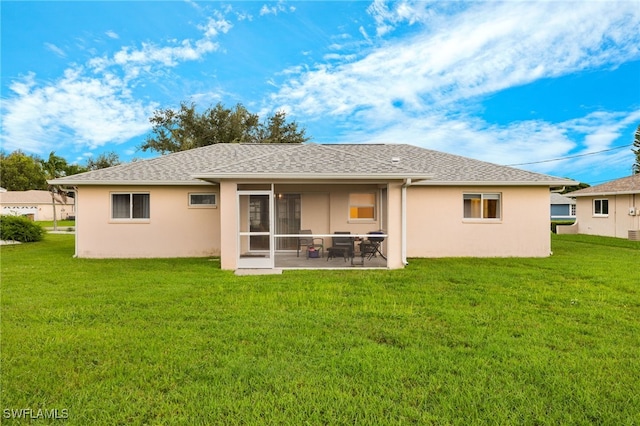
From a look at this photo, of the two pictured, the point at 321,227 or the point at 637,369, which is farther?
the point at 321,227

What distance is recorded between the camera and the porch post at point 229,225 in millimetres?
10297

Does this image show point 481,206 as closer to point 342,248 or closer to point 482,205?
point 482,205

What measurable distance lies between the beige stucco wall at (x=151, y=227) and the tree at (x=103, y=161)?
48.6 metres

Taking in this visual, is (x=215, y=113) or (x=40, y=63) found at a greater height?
(x=215, y=113)

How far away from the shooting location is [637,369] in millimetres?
3949

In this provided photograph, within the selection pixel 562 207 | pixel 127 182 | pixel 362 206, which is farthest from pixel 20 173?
pixel 562 207

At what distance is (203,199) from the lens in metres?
13.3

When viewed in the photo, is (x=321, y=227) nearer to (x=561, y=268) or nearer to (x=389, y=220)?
(x=389, y=220)

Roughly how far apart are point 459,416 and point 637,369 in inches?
98.5

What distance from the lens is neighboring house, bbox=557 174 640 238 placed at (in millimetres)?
19703

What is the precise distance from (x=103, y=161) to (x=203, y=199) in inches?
2021

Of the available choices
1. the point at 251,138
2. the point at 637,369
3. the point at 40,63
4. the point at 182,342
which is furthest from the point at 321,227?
the point at 251,138

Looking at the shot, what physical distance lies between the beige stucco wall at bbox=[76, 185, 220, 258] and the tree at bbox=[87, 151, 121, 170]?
159ft

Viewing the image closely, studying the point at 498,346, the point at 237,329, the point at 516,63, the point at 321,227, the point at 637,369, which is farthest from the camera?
the point at 516,63
